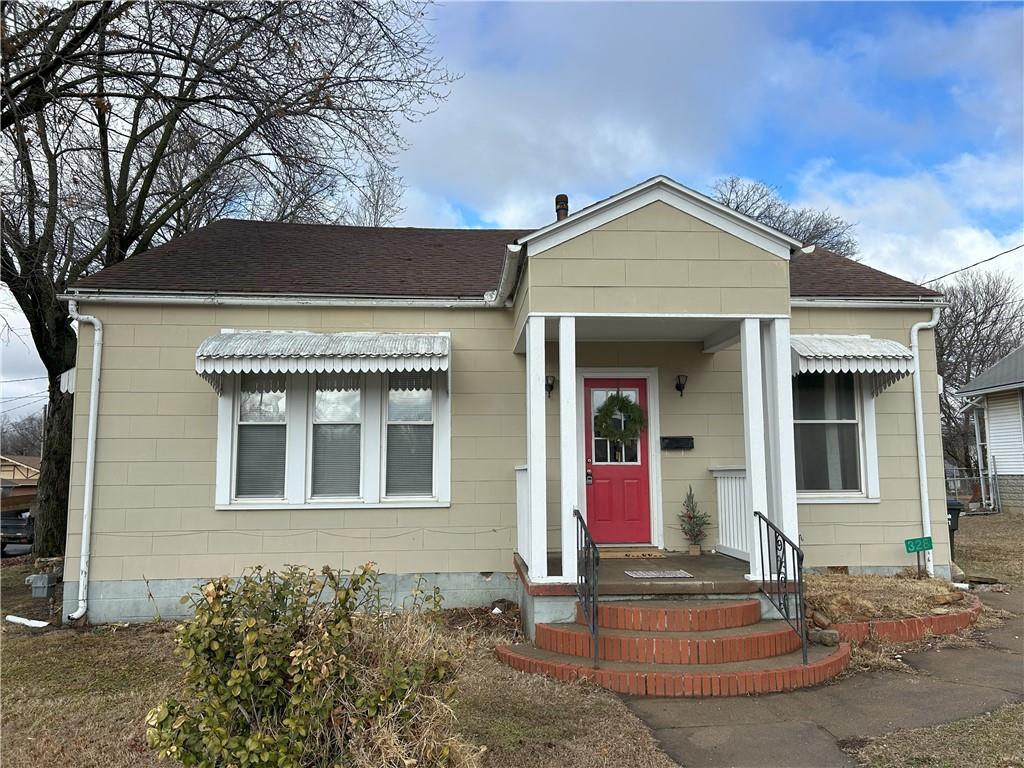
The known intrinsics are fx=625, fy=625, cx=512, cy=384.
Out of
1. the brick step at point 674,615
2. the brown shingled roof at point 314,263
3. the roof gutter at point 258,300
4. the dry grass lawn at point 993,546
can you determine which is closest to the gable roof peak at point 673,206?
the roof gutter at point 258,300

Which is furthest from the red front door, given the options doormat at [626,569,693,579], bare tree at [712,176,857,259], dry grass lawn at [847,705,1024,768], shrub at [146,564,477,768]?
bare tree at [712,176,857,259]

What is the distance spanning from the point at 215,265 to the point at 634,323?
203 inches

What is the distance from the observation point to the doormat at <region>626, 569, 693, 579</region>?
5.81 meters

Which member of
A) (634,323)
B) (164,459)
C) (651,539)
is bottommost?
(651,539)

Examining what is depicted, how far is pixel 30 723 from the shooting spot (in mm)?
4074

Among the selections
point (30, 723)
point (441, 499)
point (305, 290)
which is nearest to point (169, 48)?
point (305, 290)

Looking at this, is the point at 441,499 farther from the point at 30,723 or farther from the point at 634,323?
the point at 30,723

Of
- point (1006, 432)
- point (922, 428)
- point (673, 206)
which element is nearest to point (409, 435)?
point (673, 206)

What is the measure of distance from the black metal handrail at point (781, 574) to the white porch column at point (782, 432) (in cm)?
24

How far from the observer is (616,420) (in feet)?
24.4

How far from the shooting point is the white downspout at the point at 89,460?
666 cm

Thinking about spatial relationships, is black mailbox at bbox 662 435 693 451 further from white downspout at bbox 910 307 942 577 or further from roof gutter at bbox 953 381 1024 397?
roof gutter at bbox 953 381 1024 397

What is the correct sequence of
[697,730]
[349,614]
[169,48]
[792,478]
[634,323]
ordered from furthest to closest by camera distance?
[169,48] → [634,323] → [792,478] → [697,730] → [349,614]

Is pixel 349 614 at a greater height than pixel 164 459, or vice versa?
pixel 164 459
